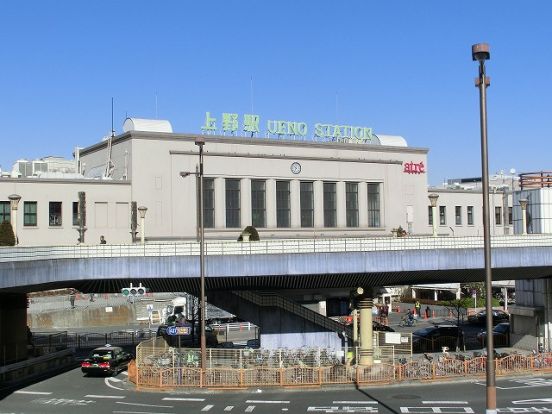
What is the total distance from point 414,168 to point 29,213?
146 ft

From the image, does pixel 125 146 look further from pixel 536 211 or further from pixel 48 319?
pixel 536 211

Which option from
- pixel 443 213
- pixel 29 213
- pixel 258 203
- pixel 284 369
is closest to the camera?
pixel 284 369

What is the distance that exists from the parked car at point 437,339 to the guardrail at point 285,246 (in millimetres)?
11623

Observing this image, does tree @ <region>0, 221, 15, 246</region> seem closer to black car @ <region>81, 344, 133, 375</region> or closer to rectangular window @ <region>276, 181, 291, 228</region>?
black car @ <region>81, 344, 133, 375</region>

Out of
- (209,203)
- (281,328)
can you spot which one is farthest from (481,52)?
(209,203)

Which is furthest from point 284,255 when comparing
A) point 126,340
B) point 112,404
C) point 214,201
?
point 214,201

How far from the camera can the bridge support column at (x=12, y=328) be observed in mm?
43094

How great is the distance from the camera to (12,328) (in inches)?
1729

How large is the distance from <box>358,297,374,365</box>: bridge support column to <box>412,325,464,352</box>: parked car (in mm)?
10251

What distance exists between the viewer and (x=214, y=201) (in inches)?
2948

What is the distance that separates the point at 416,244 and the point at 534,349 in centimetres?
1409

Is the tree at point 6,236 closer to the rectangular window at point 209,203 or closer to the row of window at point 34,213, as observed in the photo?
the row of window at point 34,213

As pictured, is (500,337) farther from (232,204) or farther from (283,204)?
(232,204)

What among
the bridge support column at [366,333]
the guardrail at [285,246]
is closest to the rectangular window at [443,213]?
the guardrail at [285,246]
